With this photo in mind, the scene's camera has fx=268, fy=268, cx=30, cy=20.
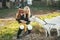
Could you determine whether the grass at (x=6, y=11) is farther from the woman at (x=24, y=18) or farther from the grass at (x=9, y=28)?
the woman at (x=24, y=18)

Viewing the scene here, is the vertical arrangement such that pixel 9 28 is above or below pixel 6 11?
below

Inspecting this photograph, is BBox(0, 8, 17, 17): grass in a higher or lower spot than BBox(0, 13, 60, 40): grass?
higher

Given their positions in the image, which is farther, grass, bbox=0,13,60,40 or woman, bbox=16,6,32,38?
woman, bbox=16,6,32,38

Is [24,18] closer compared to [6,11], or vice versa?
[24,18]

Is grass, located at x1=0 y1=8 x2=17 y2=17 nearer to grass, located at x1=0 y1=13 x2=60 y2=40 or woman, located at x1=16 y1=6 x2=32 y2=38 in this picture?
grass, located at x1=0 y1=13 x2=60 y2=40

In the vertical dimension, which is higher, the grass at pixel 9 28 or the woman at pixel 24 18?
the woman at pixel 24 18

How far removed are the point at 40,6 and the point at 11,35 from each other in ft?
5.56

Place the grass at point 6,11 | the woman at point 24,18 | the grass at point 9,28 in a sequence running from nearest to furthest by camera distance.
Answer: the grass at point 9,28, the woman at point 24,18, the grass at point 6,11

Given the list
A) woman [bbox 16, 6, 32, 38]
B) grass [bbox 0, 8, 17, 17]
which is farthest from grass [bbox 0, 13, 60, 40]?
grass [bbox 0, 8, 17, 17]

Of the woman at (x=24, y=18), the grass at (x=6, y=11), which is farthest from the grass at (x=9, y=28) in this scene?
the grass at (x=6, y=11)

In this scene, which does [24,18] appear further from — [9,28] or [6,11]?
[6,11]

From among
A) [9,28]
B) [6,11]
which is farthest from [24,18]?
[6,11]

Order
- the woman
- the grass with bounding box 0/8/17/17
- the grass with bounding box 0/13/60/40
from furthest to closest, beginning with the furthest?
the grass with bounding box 0/8/17/17 < the woman < the grass with bounding box 0/13/60/40

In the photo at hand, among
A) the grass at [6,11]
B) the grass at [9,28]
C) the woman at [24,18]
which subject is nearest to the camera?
the grass at [9,28]
